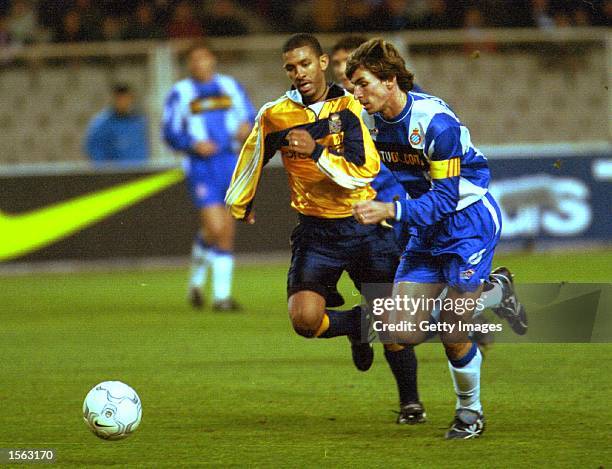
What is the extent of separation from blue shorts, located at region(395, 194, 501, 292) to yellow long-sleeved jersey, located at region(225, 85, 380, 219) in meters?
0.67

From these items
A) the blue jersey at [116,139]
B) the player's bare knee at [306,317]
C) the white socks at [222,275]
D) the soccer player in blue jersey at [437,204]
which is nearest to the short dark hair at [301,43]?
the soccer player in blue jersey at [437,204]

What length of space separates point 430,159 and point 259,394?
224 centimetres

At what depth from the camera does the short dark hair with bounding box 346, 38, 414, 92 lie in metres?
6.06

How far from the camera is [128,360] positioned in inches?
358

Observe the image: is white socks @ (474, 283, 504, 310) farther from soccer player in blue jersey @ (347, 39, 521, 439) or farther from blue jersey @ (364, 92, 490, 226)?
blue jersey @ (364, 92, 490, 226)

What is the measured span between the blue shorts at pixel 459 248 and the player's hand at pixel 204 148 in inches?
234

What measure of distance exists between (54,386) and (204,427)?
69.9 inches

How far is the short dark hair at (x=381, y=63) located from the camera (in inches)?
239

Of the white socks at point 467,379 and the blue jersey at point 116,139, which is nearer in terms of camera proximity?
the white socks at point 467,379

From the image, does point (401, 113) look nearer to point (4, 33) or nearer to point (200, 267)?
point (200, 267)

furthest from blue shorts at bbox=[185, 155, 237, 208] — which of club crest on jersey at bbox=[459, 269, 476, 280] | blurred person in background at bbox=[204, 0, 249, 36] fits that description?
club crest on jersey at bbox=[459, 269, 476, 280]

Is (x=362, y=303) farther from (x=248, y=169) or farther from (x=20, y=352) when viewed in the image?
(x=20, y=352)

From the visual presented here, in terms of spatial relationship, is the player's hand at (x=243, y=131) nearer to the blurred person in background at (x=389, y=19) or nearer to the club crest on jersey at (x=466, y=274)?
the blurred person in background at (x=389, y=19)

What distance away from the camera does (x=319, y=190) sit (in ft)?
23.2
